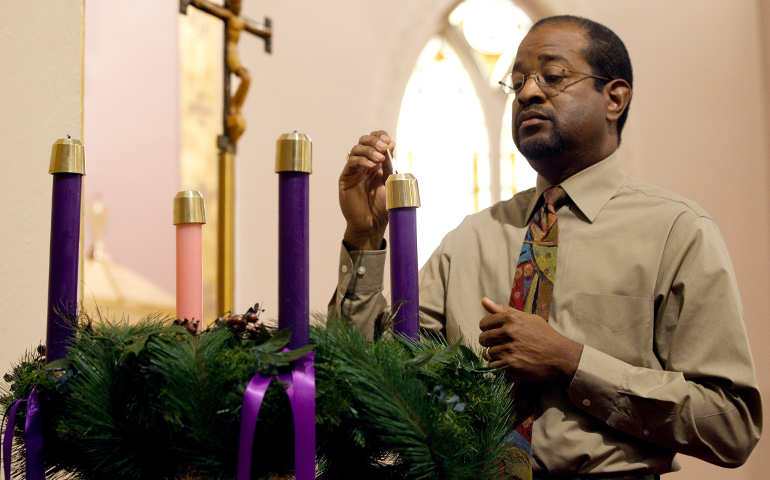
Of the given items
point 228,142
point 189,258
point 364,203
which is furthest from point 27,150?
point 228,142

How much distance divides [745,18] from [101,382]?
4.07 m

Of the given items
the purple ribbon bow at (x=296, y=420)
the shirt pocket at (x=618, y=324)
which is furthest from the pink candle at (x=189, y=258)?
the shirt pocket at (x=618, y=324)

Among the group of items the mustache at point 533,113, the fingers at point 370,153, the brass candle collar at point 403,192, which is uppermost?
the mustache at point 533,113

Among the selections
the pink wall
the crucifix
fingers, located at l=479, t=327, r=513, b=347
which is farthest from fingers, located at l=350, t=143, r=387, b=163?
the crucifix

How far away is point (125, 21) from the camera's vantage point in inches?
99.7

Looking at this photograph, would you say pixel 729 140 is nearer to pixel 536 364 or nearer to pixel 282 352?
pixel 536 364

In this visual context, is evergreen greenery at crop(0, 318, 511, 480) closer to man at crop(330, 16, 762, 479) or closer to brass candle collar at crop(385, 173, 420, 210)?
brass candle collar at crop(385, 173, 420, 210)

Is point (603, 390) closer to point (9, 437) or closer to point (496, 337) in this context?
point (496, 337)

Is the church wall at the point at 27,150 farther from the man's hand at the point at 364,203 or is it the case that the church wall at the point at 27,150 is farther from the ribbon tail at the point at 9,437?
the ribbon tail at the point at 9,437

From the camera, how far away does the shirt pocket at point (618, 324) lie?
4.54ft

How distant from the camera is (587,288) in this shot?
1.44 m

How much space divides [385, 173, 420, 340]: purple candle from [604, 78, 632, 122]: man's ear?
83cm

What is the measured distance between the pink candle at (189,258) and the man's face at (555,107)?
0.77 metres

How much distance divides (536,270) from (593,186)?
0.19 meters
